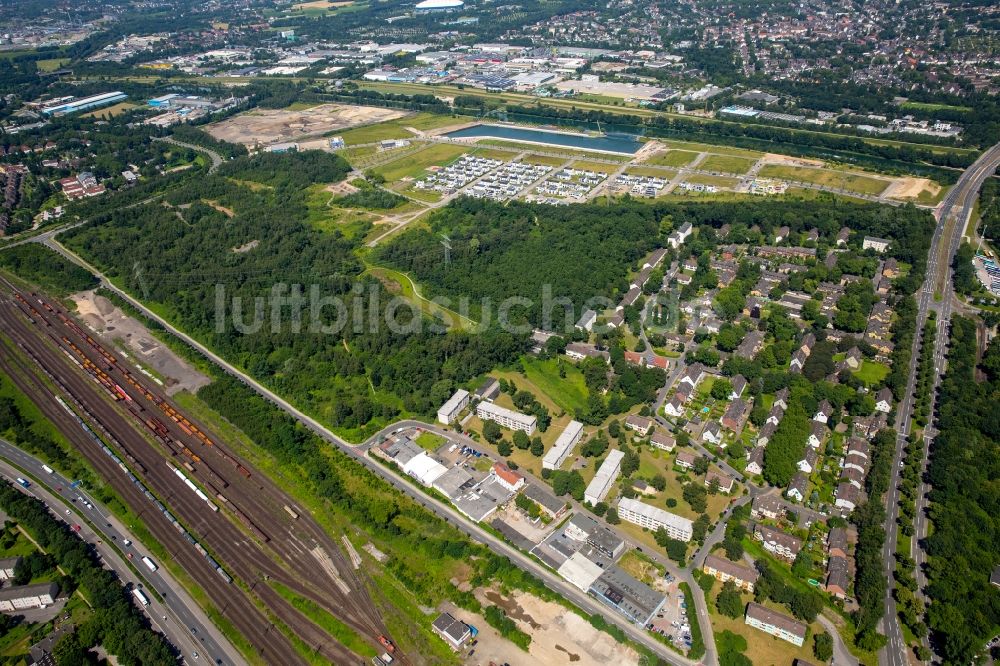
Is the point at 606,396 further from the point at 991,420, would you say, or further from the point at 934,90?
the point at 934,90

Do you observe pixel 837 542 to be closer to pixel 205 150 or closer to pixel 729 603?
pixel 729 603

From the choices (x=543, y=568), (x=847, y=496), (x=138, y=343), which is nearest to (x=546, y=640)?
(x=543, y=568)

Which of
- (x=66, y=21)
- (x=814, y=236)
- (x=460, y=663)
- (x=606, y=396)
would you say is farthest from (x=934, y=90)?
(x=66, y=21)

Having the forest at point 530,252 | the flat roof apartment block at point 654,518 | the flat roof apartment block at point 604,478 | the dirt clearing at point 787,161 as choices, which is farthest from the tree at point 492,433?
the dirt clearing at point 787,161

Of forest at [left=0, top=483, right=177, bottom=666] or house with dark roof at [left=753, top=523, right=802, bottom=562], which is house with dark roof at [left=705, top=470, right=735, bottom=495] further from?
forest at [left=0, top=483, right=177, bottom=666]

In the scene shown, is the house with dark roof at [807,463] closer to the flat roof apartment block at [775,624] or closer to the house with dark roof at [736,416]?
the house with dark roof at [736,416]

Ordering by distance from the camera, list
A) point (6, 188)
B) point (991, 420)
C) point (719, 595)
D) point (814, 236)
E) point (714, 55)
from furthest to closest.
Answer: point (714, 55)
point (6, 188)
point (814, 236)
point (991, 420)
point (719, 595)

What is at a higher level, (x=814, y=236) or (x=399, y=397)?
(x=814, y=236)
